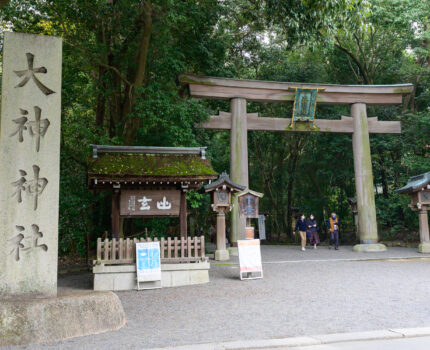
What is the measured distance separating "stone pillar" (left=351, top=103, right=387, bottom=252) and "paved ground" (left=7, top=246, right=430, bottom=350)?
376 centimetres

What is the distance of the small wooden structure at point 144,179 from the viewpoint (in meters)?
8.86

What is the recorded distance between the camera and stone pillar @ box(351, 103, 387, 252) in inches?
563

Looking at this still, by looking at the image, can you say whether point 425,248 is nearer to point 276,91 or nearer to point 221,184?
point 221,184

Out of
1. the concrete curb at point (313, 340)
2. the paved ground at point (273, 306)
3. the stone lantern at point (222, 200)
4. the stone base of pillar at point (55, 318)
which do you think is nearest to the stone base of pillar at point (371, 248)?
the paved ground at point (273, 306)

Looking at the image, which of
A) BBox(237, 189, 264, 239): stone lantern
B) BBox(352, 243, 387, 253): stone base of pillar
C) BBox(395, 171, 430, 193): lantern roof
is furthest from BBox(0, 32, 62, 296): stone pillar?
BBox(395, 171, 430, 193): lantern roof

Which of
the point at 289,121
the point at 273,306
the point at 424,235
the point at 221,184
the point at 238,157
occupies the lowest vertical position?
the point at 273,306

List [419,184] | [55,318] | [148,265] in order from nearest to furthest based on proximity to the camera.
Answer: [55,318]
[148,265]
[419,184]

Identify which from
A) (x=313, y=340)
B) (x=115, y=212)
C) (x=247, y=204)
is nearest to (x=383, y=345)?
(x=313, y=340)

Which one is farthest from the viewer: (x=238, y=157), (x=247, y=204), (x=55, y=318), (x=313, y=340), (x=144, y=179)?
(x=238, y=157)

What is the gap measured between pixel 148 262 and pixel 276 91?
369 inches

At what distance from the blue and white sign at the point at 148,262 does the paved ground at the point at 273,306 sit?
390 millimetres

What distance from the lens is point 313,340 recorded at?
4.30 m

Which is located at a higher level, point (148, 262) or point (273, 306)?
point (148, 262)

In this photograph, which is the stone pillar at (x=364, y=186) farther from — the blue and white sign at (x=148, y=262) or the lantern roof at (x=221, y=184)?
the blue and white sign at (x=148, y=262)
